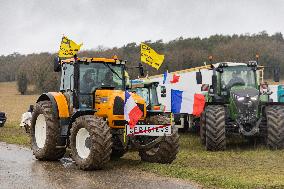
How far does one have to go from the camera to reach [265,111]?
1235cm

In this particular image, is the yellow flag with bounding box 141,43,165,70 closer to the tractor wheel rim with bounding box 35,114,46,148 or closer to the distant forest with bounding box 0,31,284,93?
the tractor wheel rim with bounding box 35,114,46,148

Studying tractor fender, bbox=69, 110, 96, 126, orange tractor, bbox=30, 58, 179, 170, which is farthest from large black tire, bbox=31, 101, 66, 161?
tractor fender, bbox=69, 110, 96, 126

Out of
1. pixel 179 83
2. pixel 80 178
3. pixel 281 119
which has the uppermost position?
pixel 179 83

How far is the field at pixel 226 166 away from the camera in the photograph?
7414 millimetres

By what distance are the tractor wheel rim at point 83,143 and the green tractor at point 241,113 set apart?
12.8 ft

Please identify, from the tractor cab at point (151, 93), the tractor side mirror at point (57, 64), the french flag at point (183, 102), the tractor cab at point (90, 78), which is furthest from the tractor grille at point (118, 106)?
the french flag at point (183, 102)

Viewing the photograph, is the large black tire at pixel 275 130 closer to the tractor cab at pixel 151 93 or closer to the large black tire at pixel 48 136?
the tractor cab at pixel 151 93

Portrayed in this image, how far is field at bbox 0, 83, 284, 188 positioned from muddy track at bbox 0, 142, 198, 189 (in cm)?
A: 45

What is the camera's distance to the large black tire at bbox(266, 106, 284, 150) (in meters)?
11.9

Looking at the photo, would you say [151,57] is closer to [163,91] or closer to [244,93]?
[163,91]

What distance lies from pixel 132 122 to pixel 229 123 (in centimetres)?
426

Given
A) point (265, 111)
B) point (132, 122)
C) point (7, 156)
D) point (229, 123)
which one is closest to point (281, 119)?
point (265, 111)

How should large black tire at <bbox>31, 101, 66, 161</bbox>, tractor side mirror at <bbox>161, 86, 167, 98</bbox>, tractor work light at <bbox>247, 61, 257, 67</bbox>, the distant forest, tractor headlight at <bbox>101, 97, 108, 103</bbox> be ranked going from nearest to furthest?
1. tractor headlight at <bbox>101, 97, 108, 103</bbox>
2. large black tire at <bbox>31, 101, 66, 161</bbox>
3. tractor work light at <bbox>247, 61, 257, 67</bbox>
4. tractor side mirror at <bbox>161, 86, 167, 98</bbox>
5. the distant forest

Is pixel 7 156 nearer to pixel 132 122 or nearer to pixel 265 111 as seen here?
pixel 132 122
